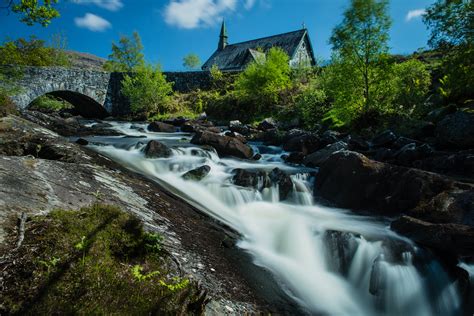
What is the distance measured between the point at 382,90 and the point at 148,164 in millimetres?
14250

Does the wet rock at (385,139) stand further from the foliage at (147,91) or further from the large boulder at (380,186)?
the foliage at (147,91)

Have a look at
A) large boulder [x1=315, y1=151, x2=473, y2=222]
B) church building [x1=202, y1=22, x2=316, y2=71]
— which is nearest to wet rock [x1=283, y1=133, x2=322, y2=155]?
large boulder [x1=315, y1=151, x2=473, y2=222]

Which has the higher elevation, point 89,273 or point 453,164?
point 453,164

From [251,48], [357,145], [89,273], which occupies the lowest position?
[89,273]

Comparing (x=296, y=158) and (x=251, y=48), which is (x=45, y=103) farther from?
(x=251, y=48)

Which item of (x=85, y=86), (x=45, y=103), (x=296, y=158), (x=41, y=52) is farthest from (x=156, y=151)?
(x=41, y=52)

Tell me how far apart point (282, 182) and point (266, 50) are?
52.6m

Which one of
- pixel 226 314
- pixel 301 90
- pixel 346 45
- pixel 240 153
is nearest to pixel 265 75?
pixel 301 90

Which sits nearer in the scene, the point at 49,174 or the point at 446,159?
the point at 49,174

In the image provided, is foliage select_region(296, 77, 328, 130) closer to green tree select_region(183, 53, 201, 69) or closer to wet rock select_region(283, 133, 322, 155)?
wet rock select_region(283, 133, 322, 155)

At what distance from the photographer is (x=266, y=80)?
29625mm

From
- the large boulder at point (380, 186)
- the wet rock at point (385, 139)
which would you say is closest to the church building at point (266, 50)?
the wet rock at point (385, 139)

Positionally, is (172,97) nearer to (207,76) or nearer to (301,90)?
(207,76)

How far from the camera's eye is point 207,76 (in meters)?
40.9
